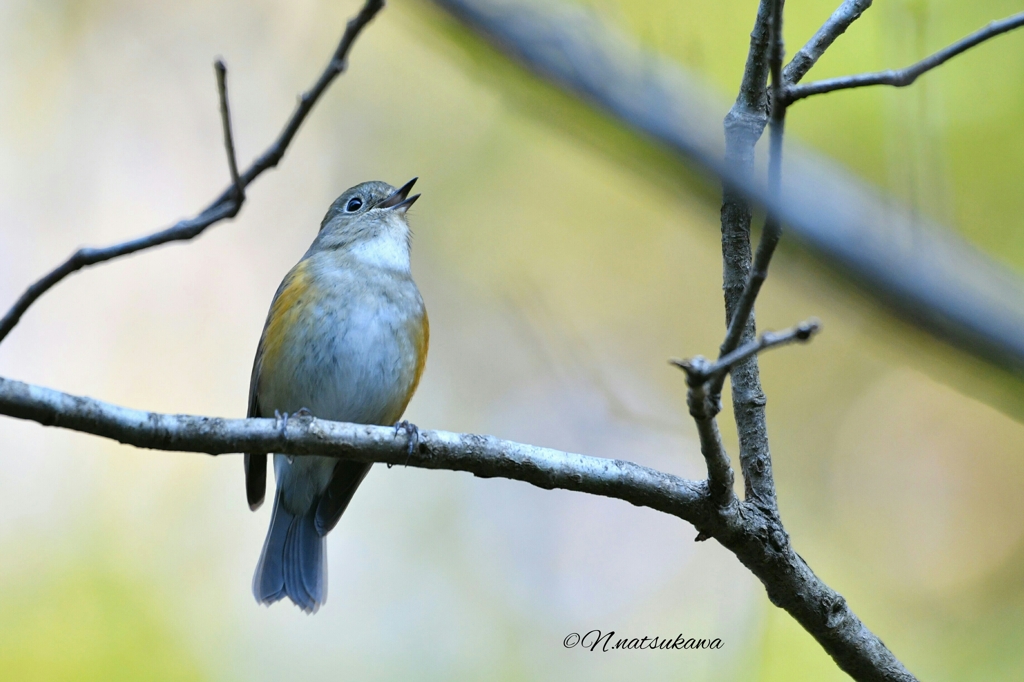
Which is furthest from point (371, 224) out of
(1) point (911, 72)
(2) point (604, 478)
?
(1) point (911, 72)

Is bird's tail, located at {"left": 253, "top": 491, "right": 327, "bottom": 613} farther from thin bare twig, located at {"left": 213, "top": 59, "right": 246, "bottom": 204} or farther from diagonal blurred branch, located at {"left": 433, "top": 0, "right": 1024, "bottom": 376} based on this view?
diagonal blurred branch, located at {"left": 433, "top": 0, "right": 1024, "bottom": 376}

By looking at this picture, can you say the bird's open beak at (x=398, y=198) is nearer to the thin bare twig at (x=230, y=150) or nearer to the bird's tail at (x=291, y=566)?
the bird's tail at (x=291, y=566)

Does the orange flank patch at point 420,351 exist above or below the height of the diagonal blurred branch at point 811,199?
above

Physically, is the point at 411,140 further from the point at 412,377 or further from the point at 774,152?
the point at 774,152

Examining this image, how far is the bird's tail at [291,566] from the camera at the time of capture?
5578mm

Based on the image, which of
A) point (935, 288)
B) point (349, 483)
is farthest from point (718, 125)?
point (349, 483)

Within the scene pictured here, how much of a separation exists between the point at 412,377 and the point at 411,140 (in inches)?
193

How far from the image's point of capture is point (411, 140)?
9.43m

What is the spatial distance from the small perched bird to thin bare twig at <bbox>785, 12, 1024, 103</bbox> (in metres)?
2.99

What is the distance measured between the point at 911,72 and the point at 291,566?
4.61 metres

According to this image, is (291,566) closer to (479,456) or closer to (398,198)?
(398,198)

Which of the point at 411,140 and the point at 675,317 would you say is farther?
the point at 411,140

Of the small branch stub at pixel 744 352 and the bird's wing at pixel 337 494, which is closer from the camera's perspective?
the small branch stub at pixel 744 352

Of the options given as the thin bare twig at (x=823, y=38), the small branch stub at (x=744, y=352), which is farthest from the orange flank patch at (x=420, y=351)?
the small branch stub at (x=744, y=352)
